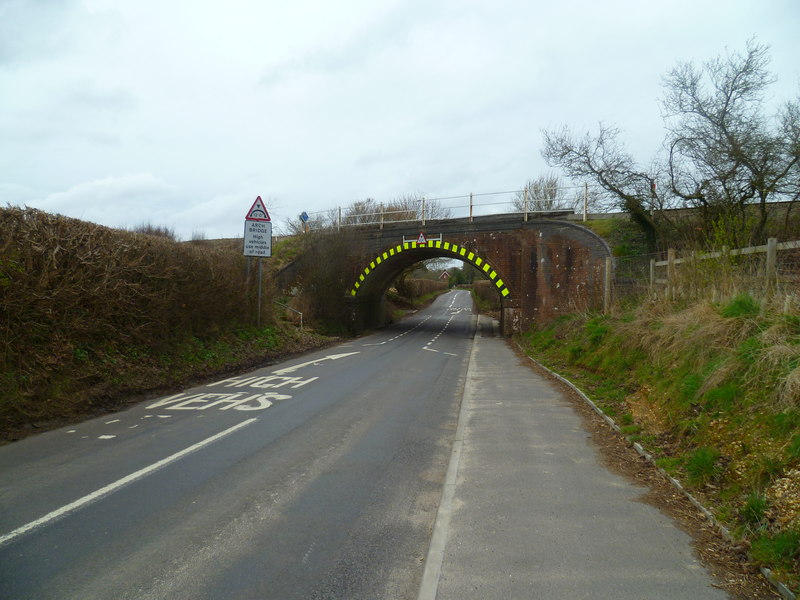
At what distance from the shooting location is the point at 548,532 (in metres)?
4.10

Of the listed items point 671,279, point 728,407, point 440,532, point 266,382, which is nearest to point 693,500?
point 728,407

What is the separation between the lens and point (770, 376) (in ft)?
17.4

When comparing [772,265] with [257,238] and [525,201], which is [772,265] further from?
[525,201]

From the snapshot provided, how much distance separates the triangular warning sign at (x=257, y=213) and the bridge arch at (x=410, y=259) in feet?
39.7

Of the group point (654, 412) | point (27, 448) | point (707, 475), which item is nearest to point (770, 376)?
point (707, 475)

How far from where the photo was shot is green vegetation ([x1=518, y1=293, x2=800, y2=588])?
394cm

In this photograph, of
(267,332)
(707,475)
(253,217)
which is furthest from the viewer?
(267,332)

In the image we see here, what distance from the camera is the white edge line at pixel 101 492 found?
155 inches

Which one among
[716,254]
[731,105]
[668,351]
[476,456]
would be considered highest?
[731,105]

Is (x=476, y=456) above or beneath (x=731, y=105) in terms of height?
beneath

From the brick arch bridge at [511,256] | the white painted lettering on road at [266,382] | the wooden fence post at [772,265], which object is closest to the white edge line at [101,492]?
the white painted lettering on road at [266,382]

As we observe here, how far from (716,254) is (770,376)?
4782 mm

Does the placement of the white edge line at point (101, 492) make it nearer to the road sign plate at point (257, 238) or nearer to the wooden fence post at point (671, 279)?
the wooden fence post at point (671, 279)

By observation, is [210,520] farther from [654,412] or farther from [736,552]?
[654,412]
